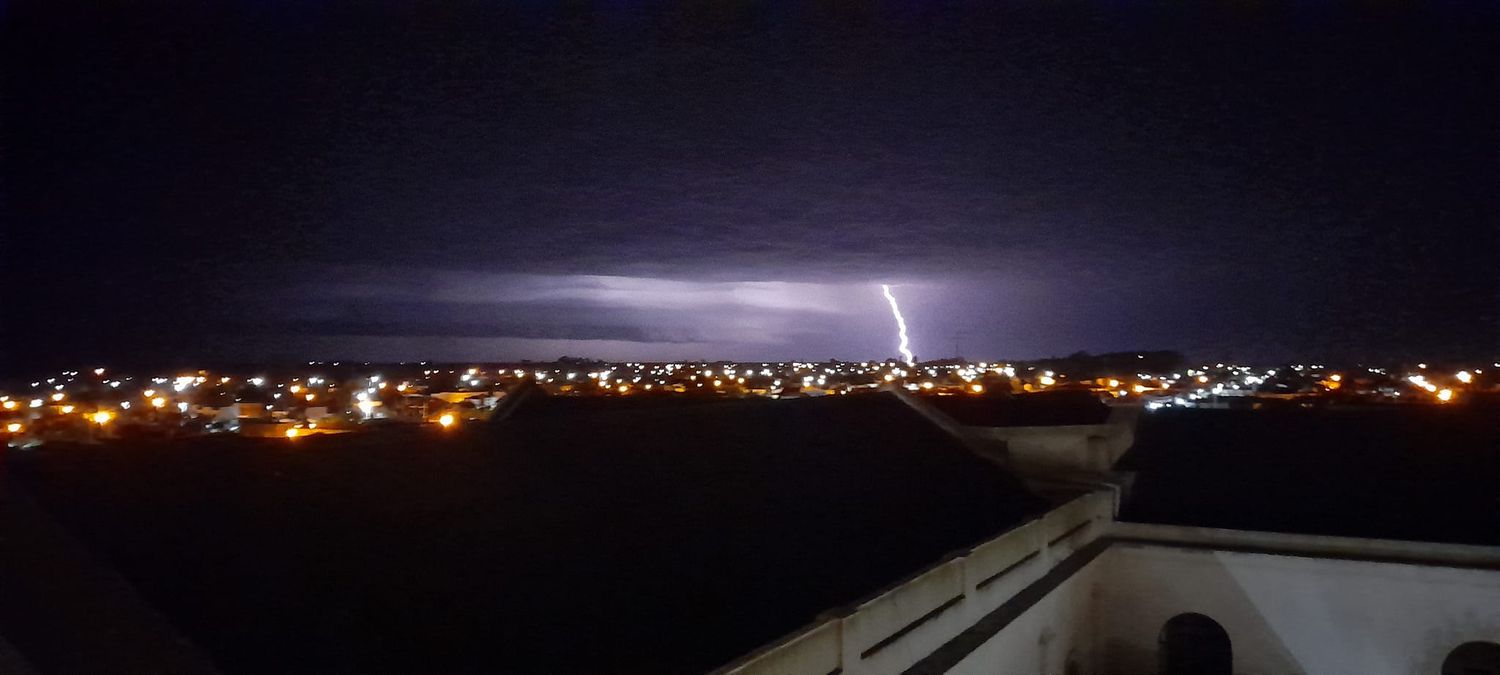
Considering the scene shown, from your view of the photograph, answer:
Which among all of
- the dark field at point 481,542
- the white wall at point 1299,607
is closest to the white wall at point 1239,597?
the white wall at point 1299,607

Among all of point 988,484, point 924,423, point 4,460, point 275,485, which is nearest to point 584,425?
point 275,485

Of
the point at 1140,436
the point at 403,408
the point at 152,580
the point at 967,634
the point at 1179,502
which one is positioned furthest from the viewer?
the point at 403,408

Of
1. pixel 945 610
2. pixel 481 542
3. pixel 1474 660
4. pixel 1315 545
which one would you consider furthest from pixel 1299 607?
pixel 481 542

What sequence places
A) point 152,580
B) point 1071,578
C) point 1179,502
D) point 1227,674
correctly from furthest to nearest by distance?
point 1179,502 < point 1227,674 < point 1071,578 < point 152,580

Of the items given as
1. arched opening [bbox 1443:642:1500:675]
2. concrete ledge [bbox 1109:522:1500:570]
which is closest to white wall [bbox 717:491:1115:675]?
concrete ledge [bbox 1109:522:1500:570]

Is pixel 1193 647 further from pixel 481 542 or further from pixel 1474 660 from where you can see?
pixel 481 542

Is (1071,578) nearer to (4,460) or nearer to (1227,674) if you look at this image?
(1227,674)
